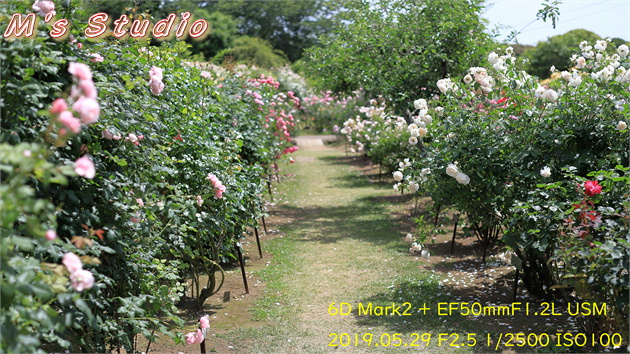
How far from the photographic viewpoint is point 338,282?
17.5 ft

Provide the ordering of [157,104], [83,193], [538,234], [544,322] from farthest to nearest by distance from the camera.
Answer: [544,322] → [538,234] → [157,104] → [83,193]

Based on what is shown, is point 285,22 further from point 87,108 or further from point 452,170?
point 87,108

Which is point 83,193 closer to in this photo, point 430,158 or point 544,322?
point 430,158

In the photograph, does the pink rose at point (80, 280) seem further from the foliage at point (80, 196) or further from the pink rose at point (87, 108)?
the pink rose at point (87, 108)

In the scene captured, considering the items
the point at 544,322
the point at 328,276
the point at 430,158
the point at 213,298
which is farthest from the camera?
the point at 328,276

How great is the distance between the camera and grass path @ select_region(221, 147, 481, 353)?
3.92 metres

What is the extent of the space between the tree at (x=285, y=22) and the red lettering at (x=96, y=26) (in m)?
35.9

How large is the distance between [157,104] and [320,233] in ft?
16.6

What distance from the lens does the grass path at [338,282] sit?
3.92 m

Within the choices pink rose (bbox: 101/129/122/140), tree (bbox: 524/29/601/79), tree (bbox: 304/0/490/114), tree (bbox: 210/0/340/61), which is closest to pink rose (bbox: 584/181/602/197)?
pink rose (bbox: 101/129/122/140)

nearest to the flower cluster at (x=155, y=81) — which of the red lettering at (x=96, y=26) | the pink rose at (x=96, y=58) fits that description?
the pink rose at (x=96, y=58)

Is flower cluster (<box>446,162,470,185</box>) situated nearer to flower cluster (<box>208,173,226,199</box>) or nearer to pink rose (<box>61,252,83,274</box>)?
flower cluster (<box>208,173,226,199</box>)

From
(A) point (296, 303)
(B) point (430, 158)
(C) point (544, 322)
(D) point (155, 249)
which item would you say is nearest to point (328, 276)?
(A) point (296, 303)

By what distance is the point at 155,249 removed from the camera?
10.2 feet
